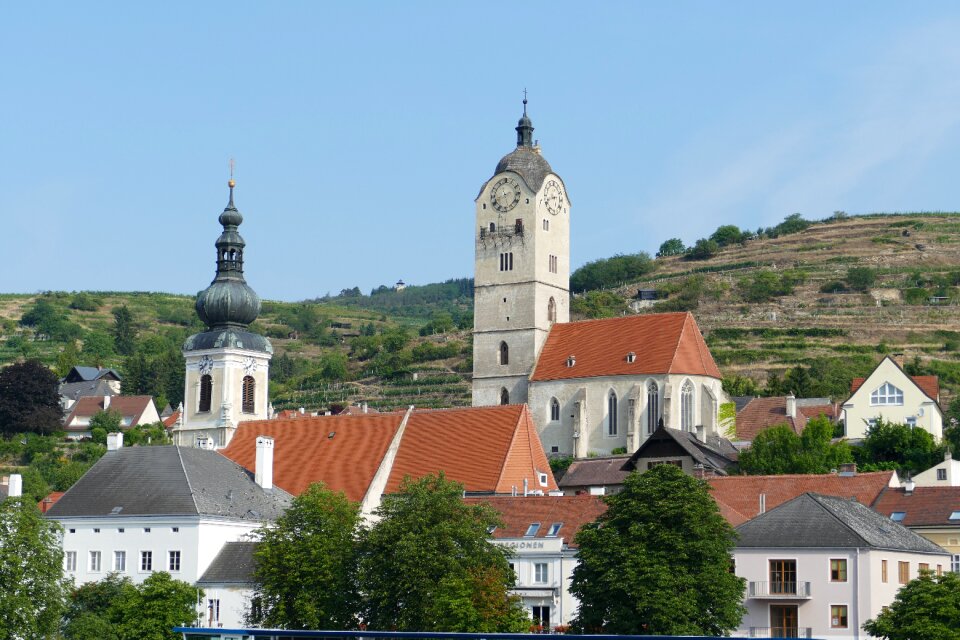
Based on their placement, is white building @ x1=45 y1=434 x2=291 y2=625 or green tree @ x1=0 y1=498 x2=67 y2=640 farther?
white building @ x1=45 y1=434 x2=291 y2=625

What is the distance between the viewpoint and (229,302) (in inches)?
3155

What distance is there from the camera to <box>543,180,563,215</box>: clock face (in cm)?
10062

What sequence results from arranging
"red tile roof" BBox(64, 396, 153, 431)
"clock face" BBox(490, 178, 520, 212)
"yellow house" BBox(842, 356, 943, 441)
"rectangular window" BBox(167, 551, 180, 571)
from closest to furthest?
"rectangular window" BBox(167, 551, 180, 571)
"yellow house" BBox(842, 356, 943, 441)
"clock face" BBox(490, 178, 520, 212)
"red tile roof" BBox(64, 396, 153, 431)

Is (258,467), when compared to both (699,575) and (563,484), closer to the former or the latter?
(563,484)

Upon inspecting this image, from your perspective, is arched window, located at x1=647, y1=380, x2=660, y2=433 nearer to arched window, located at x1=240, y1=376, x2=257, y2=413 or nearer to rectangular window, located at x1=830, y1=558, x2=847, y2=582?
arched window, located at x1=240, y1=376, x2=257, y2=413

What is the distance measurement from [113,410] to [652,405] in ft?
183

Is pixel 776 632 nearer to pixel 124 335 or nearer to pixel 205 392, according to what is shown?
pixel 205 392

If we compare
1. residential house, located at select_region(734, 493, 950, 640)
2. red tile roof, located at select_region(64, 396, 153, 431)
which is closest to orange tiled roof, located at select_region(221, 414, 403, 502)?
residential house, located at select_region(734, 493, 950, 640)

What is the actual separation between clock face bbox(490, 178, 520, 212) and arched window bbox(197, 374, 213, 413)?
27.8 m

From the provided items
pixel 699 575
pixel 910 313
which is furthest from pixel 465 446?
pixel 910 313

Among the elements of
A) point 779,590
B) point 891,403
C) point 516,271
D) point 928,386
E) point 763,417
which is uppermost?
point 516,271

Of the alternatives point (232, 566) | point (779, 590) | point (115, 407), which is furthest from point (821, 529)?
point (115, 407)

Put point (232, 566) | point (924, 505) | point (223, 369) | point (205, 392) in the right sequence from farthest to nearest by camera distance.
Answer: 1. point (205, 392)
2. point (223, 369)
3. point (924, 505)
4. point (232, 566)

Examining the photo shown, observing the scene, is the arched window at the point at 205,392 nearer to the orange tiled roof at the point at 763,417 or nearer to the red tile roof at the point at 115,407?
the orange tiled roof at the point at 763,417
